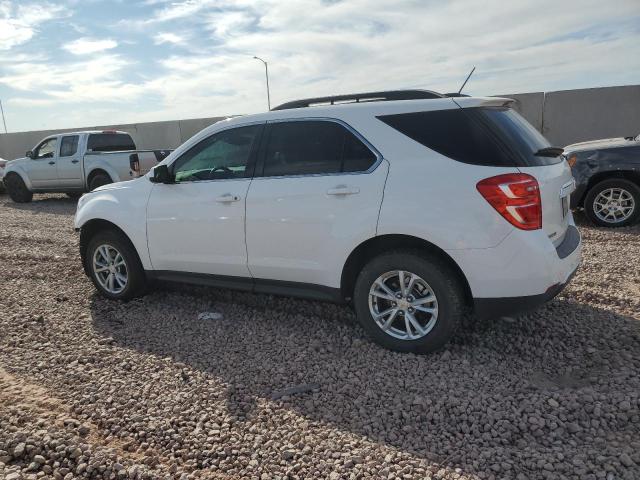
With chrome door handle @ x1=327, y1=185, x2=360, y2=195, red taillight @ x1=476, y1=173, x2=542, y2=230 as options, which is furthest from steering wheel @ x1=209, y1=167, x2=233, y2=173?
red taillight @ x1=476, y1=173, x2=542, y2=230

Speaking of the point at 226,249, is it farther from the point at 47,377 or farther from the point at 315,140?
the point at 47,377

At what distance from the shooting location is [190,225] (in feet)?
15.0

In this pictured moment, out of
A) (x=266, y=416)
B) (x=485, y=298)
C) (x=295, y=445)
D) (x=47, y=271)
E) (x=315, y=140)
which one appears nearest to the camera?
(x=295, y=445)

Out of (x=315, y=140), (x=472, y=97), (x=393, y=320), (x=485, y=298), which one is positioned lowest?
(x=393, y=320)

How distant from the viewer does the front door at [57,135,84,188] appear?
12.9 metres

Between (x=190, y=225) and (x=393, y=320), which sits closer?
(x=393, y=320)

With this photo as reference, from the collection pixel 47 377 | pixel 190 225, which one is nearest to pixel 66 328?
pixel 47 377

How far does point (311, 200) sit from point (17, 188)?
13357mm

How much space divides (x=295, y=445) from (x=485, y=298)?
158cm

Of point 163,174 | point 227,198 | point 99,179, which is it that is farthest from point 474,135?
point 99,179

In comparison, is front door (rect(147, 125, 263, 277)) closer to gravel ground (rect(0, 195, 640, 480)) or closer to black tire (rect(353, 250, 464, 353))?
gravel ground (rect(0, 195, 640, 480))

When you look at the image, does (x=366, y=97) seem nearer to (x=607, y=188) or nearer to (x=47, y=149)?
(x=607, y=188)

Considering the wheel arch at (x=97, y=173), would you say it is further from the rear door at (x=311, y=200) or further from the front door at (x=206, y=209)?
the rear door at (x=311, y=200)

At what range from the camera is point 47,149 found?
1386 centimetres
